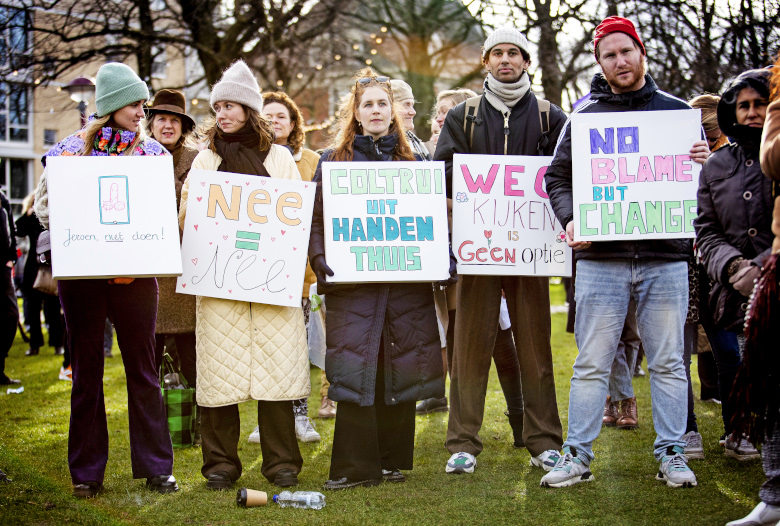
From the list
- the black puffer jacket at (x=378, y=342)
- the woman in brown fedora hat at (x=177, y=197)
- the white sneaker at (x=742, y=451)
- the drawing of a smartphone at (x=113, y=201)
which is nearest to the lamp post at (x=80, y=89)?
the woman in brown fedora hat at (x=177, y=197)

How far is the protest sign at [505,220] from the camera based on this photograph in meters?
4.57

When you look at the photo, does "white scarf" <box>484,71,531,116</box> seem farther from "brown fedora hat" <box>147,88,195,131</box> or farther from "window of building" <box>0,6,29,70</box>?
"window of building" <box>0,6,29,70</box>

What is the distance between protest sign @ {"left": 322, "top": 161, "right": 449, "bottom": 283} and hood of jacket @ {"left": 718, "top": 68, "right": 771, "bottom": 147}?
57.7 inches

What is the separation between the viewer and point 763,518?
128 inches

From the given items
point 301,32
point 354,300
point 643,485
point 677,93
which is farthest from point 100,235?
point 301,32

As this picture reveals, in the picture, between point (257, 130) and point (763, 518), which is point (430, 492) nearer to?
point (763, 518)

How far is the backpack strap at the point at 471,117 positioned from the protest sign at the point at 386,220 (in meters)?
0.38

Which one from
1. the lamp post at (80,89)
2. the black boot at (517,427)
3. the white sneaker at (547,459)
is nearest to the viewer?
the white sneaker at (547,459)

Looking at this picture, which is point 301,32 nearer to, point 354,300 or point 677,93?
point 677,93

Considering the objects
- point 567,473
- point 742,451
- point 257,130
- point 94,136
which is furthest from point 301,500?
point 742,451

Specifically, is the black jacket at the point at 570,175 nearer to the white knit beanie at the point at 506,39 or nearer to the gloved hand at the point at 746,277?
the white knit beanie at the point at 506,39

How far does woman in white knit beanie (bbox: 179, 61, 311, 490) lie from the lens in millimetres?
4305

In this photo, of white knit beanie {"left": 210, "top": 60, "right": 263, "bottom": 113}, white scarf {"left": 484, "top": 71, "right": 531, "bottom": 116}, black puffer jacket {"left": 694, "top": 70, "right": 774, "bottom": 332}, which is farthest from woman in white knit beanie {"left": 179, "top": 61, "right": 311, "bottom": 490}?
black puffer jacket {"left": 694, "top": 70, "right": 774, "bottom": 332}

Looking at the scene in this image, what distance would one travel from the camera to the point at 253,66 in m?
16.5
